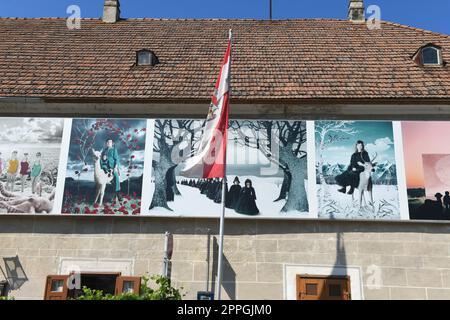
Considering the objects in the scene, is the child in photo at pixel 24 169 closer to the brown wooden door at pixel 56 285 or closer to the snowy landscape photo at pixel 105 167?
the snowy landscape photo at pixel 105 167

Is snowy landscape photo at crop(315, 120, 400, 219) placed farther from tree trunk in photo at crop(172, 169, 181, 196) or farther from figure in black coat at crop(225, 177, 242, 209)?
tree trunk in photo at crop(172, 169, 181, 196)

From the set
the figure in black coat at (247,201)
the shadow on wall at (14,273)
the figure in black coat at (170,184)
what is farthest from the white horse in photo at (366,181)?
the shadow on wall at (14,273)

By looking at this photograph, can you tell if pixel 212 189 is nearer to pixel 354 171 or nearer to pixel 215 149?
pixel 215 149

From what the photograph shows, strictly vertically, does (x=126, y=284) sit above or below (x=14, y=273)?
below

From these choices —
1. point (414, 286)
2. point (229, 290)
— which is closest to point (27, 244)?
point (229, 290)

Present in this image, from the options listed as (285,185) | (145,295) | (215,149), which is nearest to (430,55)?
(285,185)

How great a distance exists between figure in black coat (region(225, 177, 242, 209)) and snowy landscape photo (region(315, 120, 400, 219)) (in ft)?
5.47

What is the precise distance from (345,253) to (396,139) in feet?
8.85

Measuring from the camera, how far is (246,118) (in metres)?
9.83

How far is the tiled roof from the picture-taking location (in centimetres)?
1001

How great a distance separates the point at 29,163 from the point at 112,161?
1803mm

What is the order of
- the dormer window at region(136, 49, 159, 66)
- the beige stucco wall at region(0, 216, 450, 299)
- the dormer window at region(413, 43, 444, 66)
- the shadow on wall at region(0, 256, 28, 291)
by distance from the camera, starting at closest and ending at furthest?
the beige stucco wall at region(0, 216, 450, 299), the shadow on wall at region(0, 256, 28, 291), the dormer window at region(413, 43, 444, 66), the dormer window at region(136, 49, 159, 66)

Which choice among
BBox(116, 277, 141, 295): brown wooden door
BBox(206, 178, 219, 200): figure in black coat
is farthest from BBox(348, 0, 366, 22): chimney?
BBox(116, 277, 141, 295): brown wooden door

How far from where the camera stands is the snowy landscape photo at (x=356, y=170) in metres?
8.91
